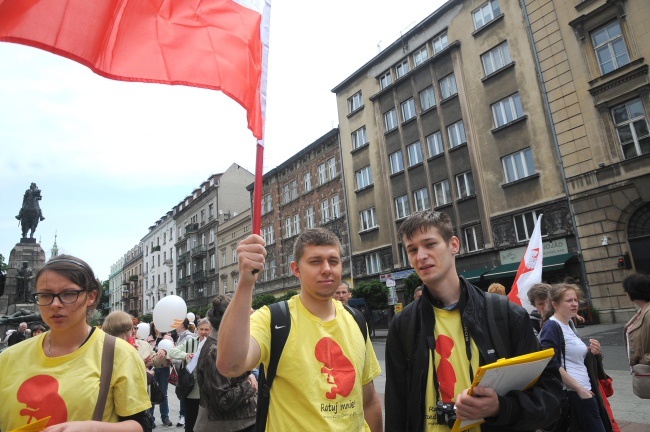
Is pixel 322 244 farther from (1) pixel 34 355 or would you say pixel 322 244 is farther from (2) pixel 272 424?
(1) pixel 34 355

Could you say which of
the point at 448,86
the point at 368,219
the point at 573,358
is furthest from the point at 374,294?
the point at 573,358

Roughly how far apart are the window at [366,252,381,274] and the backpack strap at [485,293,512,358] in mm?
25034

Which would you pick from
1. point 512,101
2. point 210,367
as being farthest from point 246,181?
point 210,367

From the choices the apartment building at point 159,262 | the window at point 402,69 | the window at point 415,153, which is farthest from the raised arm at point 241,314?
the apartment building at point 159,262

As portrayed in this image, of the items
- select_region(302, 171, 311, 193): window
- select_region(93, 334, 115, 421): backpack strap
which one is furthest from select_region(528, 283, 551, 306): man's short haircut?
select_region(302, 171, 311, 193): window

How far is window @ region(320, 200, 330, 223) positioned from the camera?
32.7 meters

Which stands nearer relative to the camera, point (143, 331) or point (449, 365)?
point (449, 365)

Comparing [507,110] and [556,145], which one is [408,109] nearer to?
[507,110]

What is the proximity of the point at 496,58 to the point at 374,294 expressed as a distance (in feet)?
44.6

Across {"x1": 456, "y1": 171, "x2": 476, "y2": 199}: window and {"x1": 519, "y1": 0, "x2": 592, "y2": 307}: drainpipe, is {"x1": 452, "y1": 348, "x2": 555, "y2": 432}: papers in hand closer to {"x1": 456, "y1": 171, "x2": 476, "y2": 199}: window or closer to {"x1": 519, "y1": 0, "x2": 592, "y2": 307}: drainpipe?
{"x1": 519, "y1": 0, "x2": 592, "y2": 307}: drainpipe

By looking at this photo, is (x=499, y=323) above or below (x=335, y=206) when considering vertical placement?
below

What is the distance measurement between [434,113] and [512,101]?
15.3 ft

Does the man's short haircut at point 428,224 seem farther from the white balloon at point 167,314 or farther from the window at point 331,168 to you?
the window at point 331,168

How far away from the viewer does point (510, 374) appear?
75.5 inches
